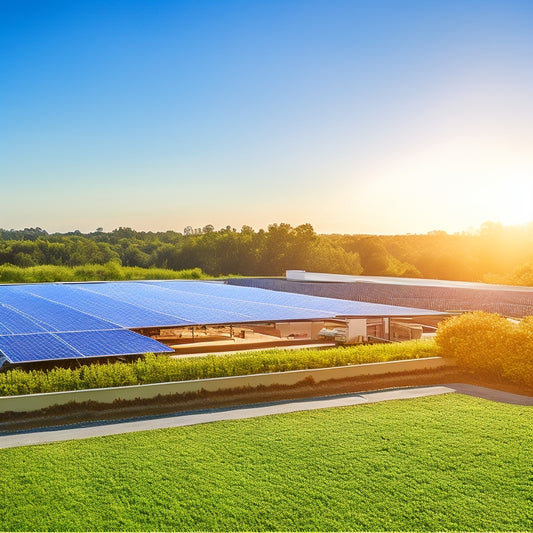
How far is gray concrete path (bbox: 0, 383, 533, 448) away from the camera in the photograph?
37.7 ft

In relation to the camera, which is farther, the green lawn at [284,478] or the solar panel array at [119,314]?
the solar panel array at [119,314]

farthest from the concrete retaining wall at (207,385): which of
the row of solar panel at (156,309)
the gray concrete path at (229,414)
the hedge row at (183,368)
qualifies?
the row of solar panel at (156,309)

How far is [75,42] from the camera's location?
2675cm

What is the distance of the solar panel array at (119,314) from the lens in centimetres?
1581

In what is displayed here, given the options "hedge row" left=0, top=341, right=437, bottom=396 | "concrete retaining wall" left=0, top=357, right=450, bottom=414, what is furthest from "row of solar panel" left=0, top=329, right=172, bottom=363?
"concrete retaining wall" left=0, top=357, right=450, bottom=414

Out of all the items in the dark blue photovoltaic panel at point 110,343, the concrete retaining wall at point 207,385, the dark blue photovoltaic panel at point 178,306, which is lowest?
the concrete retaining wall at point 207,385

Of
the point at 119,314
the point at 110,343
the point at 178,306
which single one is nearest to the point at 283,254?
the point at 178,306

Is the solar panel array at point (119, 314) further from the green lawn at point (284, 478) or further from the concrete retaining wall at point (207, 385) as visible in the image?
the green lawn at point (284, 478)

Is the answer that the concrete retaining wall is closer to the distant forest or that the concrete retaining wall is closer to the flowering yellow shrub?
the flowering yellow shrub

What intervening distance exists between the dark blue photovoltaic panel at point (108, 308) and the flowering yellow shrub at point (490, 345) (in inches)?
342

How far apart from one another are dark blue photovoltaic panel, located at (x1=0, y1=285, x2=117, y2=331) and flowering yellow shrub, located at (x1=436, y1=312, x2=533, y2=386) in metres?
11.1

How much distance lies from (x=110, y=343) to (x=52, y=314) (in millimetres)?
7453

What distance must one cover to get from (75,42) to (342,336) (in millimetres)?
18401

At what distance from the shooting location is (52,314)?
2262 centimetres
